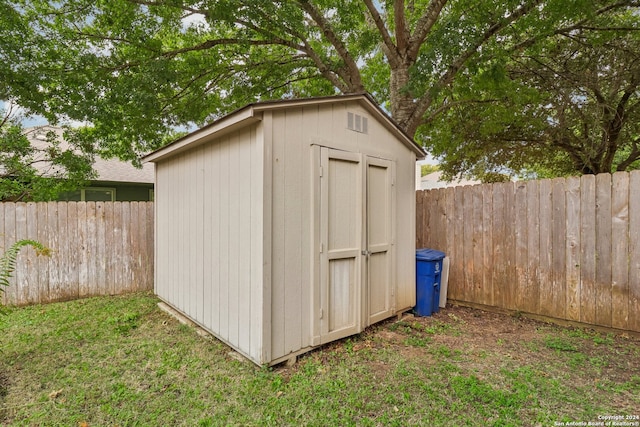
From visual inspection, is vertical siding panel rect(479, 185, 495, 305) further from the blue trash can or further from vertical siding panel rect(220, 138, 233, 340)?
vertical siding panel rect(220, 138, 233, 340)

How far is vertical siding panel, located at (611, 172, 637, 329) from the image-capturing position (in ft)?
11.3

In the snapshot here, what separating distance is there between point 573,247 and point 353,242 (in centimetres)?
279

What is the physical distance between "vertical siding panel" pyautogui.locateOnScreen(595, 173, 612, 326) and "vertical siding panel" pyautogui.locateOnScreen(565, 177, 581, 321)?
184 millimetres

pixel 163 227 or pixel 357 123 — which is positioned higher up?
pixel 357 123

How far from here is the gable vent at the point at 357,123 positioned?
141 inches

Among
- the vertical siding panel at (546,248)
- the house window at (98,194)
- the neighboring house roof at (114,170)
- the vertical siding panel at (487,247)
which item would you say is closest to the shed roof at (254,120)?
the vertical siding panel at (487,247)

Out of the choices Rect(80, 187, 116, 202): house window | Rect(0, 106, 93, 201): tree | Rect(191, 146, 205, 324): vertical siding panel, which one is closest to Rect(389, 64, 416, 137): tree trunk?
Rect(191, 146, 205, 324): vertical siding panel

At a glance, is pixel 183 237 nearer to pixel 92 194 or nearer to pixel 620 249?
pixel 620 249

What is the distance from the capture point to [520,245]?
427 centimetres

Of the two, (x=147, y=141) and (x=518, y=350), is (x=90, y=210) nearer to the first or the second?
(x=147, y=141)

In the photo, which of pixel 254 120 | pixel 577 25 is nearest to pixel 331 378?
pixel 254 120

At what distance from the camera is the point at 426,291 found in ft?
14.8

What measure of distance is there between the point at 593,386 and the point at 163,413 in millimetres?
3568

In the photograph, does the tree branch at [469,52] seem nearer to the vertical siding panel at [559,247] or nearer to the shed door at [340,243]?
the vertical siding panel at [559,247]
